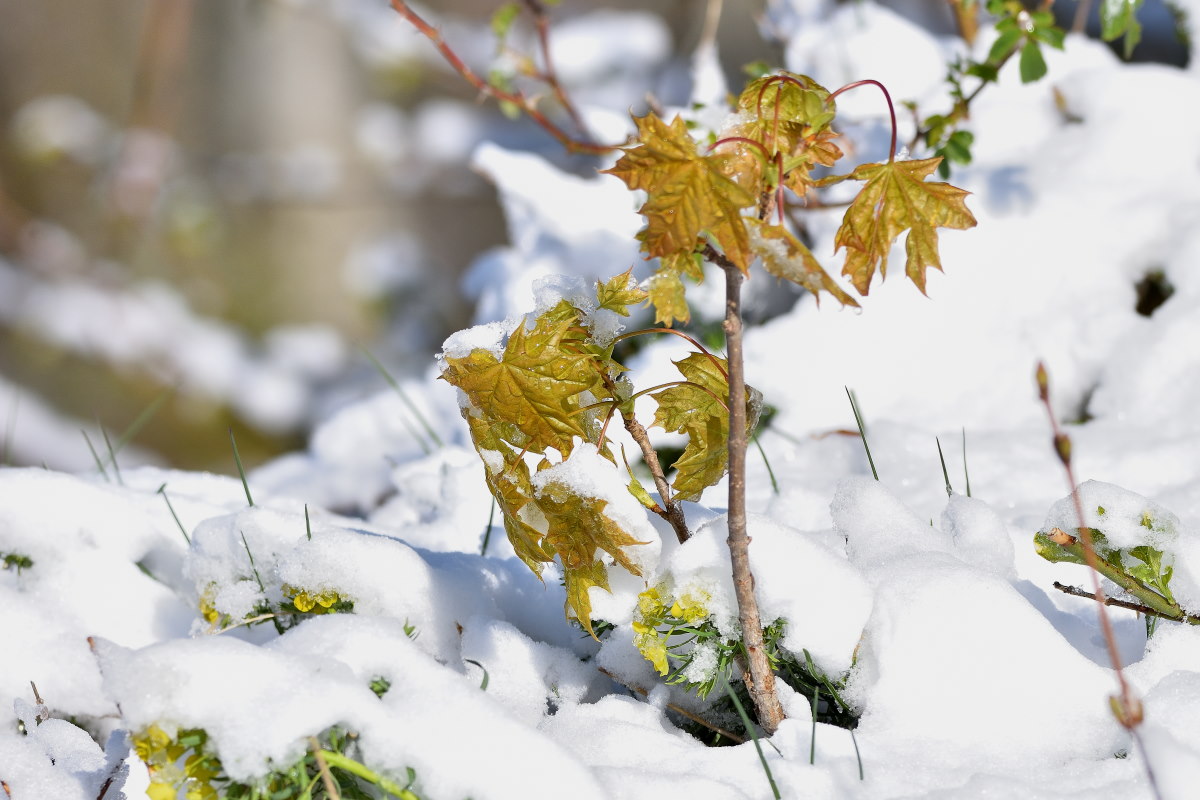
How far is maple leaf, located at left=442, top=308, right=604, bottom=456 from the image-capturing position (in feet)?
2.02

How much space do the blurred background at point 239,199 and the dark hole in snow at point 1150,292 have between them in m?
1.46

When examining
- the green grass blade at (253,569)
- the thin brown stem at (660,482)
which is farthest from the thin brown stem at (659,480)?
the green grass blade at (253,569)

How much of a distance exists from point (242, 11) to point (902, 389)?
2.42 metres

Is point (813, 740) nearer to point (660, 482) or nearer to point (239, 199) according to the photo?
point (660, 482)

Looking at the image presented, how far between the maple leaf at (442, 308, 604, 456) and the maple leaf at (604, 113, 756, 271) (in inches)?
4.7

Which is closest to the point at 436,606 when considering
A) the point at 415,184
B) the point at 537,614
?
the point at 537,614

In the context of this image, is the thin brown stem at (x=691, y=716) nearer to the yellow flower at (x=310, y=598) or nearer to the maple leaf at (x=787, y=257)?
the yellow flower at (x=310, y=598)

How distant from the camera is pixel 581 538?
2.10 ft

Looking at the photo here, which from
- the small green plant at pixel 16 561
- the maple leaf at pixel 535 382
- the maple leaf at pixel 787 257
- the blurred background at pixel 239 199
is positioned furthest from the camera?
the blurred background at pixel 239 199

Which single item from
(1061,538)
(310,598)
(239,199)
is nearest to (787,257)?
(1061,538)

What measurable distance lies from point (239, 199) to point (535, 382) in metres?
2.63

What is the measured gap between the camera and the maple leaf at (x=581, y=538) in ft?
2.03

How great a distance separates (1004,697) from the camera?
2.25 ft

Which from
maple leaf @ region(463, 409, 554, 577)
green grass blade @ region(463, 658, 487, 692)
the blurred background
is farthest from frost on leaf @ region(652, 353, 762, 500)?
the blurred background
